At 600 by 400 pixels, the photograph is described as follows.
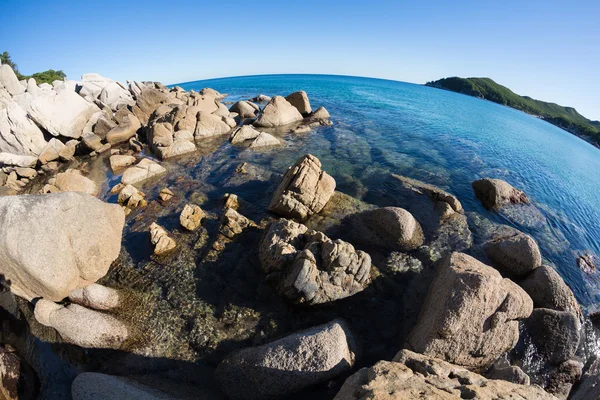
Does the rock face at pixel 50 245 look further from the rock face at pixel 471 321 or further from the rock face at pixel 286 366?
the rock face at pixel 471 321

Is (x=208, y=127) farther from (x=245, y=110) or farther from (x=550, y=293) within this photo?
(x=550, y=293)

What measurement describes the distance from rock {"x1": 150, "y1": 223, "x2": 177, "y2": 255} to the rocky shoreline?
6 centimetres

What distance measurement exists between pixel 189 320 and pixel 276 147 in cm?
1659

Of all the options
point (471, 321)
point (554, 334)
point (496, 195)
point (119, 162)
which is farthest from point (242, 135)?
point (554, 334)

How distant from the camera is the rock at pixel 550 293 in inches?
363

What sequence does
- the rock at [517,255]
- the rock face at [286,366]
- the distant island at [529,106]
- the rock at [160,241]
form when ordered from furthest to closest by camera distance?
the distant island at [529,106] → the rock at [160,241] → the rock at [517,255] → the rock face at [286,366]

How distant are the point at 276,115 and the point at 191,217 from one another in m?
19.5

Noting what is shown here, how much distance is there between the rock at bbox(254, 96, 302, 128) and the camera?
93.1 feet

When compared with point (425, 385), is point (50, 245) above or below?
below

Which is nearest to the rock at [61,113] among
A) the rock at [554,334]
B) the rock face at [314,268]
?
the rock face at [314,268]

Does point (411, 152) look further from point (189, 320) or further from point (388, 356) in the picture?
point (189, 320)

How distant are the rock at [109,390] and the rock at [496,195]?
58.5ft

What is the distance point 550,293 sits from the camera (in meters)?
9.32

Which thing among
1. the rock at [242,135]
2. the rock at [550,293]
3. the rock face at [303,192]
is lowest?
A: the rock at [550,293]
